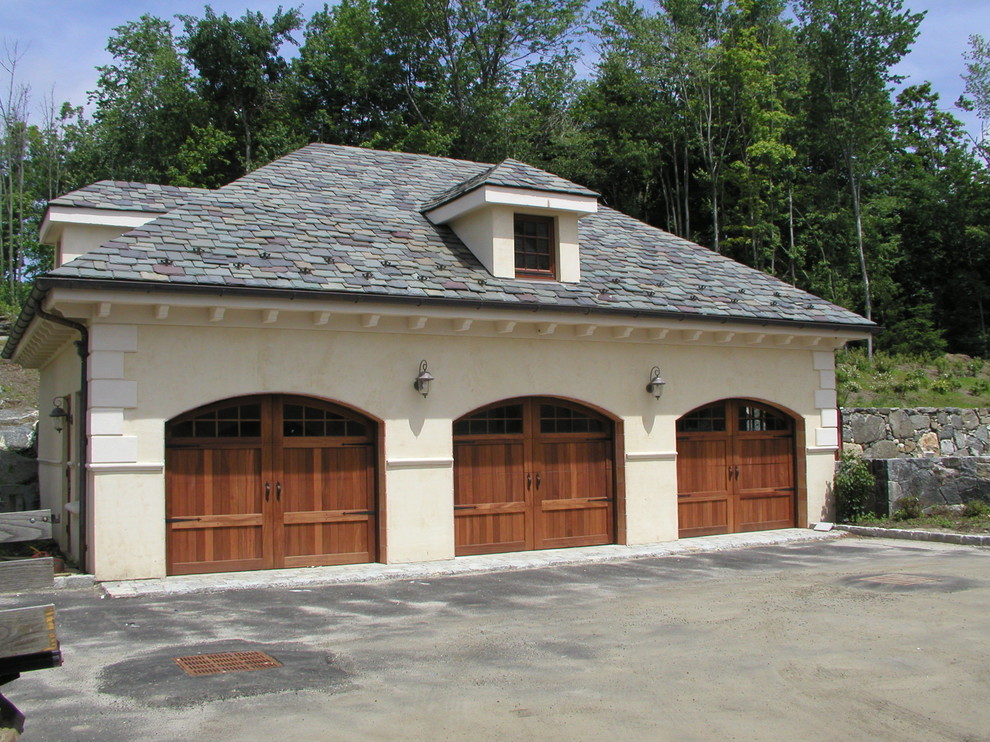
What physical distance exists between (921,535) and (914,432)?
6.00m

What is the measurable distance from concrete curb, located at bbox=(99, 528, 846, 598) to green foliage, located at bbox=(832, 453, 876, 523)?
0.75 meters

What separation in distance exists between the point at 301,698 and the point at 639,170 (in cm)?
3109

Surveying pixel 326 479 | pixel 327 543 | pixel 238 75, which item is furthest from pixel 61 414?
pixel 238 75

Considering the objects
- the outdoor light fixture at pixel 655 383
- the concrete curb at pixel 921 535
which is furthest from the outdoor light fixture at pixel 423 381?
the concrete curb at pixel 921 535

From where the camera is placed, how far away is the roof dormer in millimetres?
14070

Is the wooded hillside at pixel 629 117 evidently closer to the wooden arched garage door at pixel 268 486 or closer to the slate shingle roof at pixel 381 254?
the slate shingle roof at pixel 381 254

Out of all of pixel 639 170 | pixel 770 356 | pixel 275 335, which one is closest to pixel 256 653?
pixel 275 335

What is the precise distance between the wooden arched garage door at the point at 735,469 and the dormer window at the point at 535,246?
3.32 m

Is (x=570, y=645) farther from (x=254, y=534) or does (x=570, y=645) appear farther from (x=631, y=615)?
(x=254, y=534)

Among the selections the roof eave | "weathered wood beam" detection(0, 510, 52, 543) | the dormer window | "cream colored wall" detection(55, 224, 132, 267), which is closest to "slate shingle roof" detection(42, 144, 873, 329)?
the roof eave

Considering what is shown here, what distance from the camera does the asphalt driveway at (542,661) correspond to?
5742 millimetres

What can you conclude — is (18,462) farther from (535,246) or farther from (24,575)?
(24,575)

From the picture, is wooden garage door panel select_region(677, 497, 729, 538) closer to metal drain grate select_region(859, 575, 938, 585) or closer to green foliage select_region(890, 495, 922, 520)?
green foliage select_region(890, 495, 922, 520)

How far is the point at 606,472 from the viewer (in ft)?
47.6
